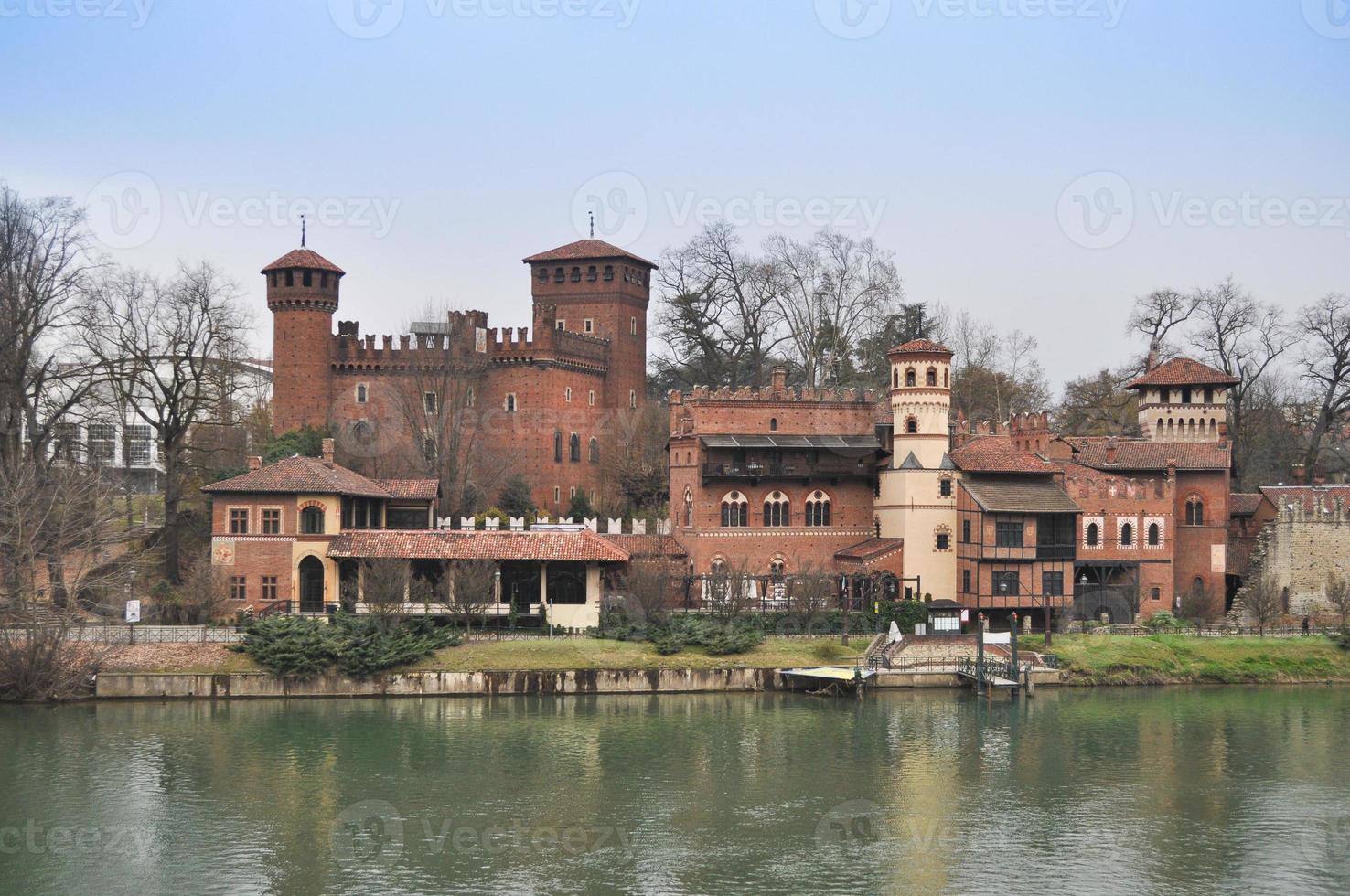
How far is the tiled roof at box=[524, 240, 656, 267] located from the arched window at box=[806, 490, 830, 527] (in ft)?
73.7

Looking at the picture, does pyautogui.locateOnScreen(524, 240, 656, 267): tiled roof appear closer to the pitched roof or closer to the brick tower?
the brick tower

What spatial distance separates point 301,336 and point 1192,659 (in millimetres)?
39362

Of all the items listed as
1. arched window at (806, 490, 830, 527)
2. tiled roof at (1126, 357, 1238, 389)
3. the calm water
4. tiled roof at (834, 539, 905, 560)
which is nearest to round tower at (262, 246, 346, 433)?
arched window at (806, 490, 830, 527)

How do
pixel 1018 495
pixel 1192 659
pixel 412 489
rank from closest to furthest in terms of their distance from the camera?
pixel 1192 659 < pixel 1018 495 < pixel 412 489

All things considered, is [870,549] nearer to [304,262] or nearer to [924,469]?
[924,469]

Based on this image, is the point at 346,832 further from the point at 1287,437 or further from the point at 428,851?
the point at 1287,437

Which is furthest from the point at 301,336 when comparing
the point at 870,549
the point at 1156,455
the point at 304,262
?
the point at 1156,455

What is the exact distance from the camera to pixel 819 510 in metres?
54.9

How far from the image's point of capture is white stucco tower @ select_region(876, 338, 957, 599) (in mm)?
52438

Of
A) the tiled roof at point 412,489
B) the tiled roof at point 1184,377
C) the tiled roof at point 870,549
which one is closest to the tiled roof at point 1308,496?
the tiled roof at point 1184,377

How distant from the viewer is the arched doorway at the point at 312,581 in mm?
49469

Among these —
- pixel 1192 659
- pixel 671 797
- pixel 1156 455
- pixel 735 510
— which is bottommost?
pixel 671 797

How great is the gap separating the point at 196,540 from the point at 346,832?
95.2ft

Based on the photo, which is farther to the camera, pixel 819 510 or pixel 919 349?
pixel 819 510
